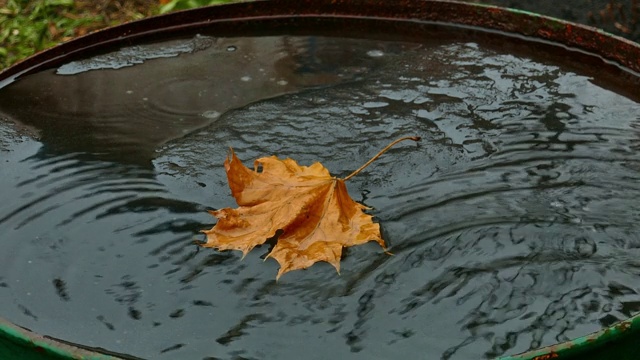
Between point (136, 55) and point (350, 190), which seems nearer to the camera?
point (350, 190)

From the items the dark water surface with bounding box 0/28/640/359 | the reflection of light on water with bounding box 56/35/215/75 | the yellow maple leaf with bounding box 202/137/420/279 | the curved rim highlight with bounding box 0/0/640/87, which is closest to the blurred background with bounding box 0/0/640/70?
the curved rim highlight with bounding box 0/0/640/87

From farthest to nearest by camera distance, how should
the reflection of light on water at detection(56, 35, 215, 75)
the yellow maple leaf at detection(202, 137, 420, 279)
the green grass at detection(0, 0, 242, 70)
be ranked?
the green grass at detection(0, 0, 242, 70) → the reflection of light on water at detection(56, 35, 215, 75) → the yellow maple leaf at detection(202, 137, 420, 279)

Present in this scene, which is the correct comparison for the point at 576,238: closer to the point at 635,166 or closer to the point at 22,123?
the point at 635,166

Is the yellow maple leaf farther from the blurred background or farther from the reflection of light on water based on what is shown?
the blurred background

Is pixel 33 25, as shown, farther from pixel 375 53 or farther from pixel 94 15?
pixel 375 53

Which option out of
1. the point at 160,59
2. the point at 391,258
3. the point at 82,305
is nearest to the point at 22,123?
the point at 160,59

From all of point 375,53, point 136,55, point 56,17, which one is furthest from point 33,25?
point 375,53

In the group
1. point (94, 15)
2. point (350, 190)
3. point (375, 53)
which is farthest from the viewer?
point (94, 15)
